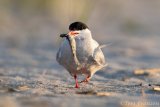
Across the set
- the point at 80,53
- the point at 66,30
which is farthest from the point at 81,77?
the point at 66,30

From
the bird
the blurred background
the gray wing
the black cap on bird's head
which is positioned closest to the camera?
the bird

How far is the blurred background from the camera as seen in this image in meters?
8.41

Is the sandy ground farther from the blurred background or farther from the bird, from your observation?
the bird

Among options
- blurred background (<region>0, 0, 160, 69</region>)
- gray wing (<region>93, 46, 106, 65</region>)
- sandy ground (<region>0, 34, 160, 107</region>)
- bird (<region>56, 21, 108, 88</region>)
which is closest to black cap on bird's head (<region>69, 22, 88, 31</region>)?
bird (<region>56, 21, 108, 88</region>)

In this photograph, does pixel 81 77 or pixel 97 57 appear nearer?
pixel 97 57

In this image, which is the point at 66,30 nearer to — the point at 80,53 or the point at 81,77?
the point at 81,77

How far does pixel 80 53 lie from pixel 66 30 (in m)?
4.19

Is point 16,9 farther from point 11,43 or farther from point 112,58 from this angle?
point 112,58

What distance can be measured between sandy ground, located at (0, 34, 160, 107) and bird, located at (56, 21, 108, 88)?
0.18 meters

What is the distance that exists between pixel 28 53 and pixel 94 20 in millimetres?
3176

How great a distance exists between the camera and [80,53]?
225 inches

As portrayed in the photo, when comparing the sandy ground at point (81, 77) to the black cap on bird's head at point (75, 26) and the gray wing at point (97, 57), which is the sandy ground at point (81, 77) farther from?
Result: the black cap on bird's head at point (75, 26)

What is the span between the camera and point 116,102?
482cm

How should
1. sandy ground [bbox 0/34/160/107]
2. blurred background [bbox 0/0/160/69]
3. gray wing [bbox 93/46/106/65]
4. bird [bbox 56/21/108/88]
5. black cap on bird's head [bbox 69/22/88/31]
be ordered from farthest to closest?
blurred background [bbox 0/0/160/69] < black cap on bird's head [bbox 69/22/88/31] < gray wing [bbox 93/46/106/65] < bird [bbox 56/21/108/88] < sandy ground [bbox 0/34/160/107]
